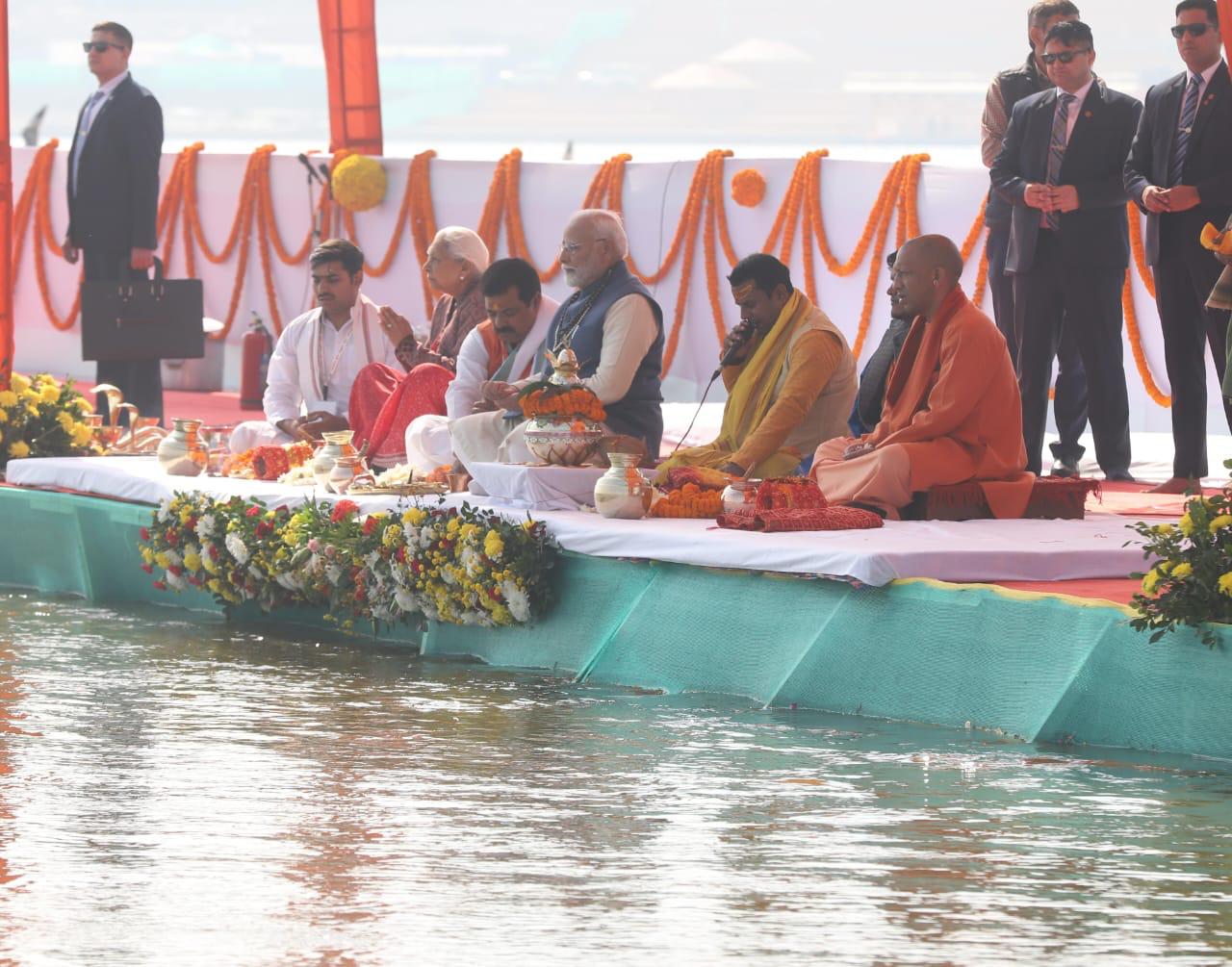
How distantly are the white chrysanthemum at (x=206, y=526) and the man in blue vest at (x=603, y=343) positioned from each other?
2.56 ft

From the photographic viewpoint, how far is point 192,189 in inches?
538

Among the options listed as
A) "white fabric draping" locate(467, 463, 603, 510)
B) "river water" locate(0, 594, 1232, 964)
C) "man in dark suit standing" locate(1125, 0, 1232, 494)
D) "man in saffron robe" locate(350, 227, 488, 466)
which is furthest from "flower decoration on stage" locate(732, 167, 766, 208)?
"river water" locate(0, 594, 1232, 964)

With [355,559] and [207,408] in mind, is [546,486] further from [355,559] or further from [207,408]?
[207,408]

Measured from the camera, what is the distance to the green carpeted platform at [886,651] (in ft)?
16.3

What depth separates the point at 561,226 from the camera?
11.9 m

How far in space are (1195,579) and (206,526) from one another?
3.40 meters

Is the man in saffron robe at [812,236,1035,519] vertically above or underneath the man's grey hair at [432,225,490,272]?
underneath

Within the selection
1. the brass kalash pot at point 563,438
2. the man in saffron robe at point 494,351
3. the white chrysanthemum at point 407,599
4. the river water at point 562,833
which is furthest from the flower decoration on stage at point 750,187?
the river water at point 562,833

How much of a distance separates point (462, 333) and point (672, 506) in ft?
6.34

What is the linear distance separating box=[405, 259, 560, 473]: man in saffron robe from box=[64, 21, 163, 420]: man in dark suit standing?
2.82 meters

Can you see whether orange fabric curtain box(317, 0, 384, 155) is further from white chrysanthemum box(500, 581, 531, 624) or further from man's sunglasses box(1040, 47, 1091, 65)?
white chrysanthemum box(500, 581, 531, 624)

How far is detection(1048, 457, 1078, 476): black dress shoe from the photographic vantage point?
8.42m

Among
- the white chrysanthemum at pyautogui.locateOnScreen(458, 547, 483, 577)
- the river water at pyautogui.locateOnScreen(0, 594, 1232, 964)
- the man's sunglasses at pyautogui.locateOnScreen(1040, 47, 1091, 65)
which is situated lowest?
the river water at pyautogui.locateOnScreen(0, 594, 1232, 964)

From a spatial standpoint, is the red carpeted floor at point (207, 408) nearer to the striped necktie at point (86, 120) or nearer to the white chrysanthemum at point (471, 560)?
the striped necktie at point (86, 120)
